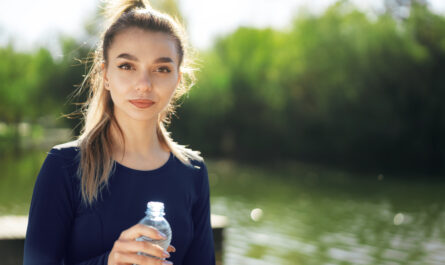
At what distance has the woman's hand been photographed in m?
1.34

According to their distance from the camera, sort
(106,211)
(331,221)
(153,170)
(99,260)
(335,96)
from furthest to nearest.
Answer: (335,96)
(331,221)
(153,170)
(106,211)
(99,260)

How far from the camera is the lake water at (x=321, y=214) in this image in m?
8.20

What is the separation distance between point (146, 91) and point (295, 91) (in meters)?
25.6

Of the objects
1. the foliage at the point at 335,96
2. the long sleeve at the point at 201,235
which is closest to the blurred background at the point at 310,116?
the foliage at the point at 335,96

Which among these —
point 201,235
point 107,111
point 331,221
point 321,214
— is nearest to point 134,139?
point 107,111

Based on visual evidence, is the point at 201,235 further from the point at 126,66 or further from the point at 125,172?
the point at 126,66

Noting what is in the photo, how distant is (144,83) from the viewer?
1.60 m

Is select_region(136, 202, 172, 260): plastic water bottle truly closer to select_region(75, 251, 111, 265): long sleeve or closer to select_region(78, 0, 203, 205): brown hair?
select_region(75, 251, 111, 265): long sleeve

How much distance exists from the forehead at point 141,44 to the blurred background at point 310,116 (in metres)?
8.20

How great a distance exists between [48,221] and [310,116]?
84.1ft

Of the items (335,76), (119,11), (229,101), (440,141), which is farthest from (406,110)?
(119,11)

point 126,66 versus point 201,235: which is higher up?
point 126,66

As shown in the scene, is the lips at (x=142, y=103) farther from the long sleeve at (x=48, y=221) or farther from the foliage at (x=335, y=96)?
the foliage at (x=335, y=96)

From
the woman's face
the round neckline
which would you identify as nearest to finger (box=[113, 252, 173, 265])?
the round neckline
